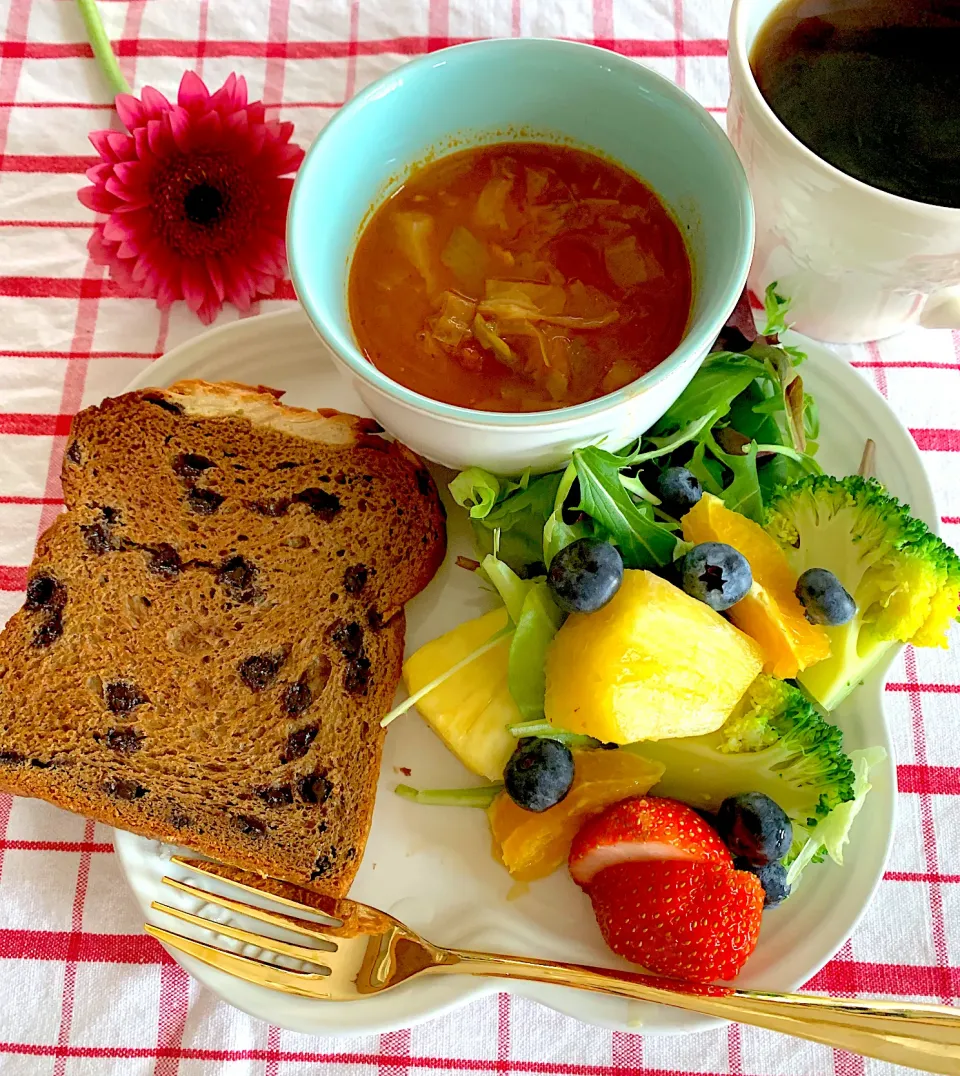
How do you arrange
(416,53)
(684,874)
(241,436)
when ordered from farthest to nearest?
(416,53)
(241,436)
(684,874)

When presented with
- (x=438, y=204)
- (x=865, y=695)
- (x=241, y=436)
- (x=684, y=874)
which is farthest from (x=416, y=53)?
(x=684, y=874)

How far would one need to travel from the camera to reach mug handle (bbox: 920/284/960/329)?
4.35 feet

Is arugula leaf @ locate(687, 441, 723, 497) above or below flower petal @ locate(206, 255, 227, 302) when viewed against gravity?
below

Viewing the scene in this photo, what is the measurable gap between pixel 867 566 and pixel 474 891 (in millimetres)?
634

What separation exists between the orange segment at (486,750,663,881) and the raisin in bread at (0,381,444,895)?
7.6 inches

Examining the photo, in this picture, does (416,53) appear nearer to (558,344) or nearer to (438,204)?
(438,204)

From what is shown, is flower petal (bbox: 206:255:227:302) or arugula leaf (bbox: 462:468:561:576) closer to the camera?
arugula leaf (bbox: 462:468:561:576)

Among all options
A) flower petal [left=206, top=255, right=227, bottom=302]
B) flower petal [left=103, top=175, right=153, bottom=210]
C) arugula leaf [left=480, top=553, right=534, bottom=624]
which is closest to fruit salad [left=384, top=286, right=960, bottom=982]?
arugula leaf [left=480, top=553, right=534, bottom=624]

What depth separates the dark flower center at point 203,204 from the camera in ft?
5.03

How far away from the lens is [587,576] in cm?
114

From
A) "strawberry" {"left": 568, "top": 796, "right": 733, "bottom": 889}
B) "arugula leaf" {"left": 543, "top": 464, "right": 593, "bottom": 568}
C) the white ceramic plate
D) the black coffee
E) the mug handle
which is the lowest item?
the white ceramic plate

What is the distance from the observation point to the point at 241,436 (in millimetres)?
1373

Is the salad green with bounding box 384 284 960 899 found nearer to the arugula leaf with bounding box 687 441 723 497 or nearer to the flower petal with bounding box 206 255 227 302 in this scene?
the arugula leaf with bounding box 687 441 723 497

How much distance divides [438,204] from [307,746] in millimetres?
720
